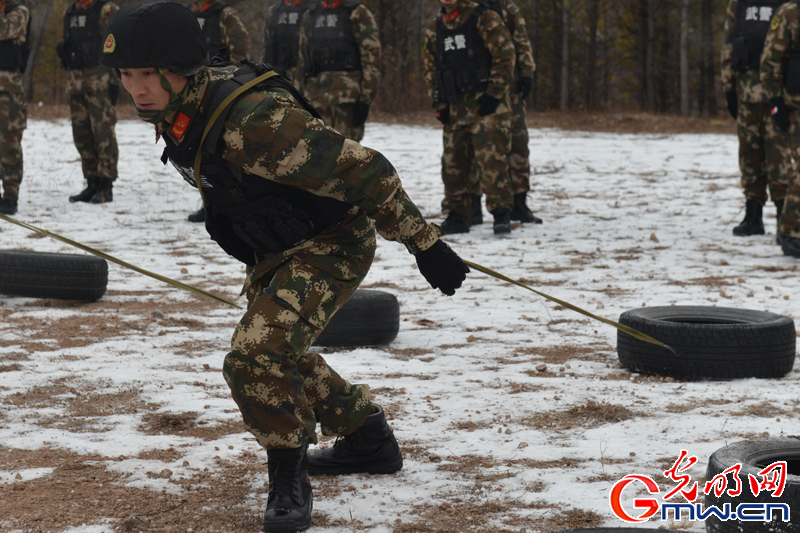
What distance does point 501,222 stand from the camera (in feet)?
28.7

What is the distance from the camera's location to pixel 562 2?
2702cm

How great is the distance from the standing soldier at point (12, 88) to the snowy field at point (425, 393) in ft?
2.19

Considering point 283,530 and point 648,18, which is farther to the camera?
point 648,18

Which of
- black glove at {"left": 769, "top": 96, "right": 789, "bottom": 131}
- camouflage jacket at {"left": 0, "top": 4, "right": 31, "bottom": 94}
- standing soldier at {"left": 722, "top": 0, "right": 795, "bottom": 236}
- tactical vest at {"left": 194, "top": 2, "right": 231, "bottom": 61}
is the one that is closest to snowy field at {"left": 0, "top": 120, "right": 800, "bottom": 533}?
standing soldier at {"left": 722, "top": 0, "right": 795, "bottom": 236}

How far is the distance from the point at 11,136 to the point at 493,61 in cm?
514

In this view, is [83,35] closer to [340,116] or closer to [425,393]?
[340,116]

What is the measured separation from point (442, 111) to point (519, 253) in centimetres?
165

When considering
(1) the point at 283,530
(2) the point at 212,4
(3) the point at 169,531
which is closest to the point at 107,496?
(3) the point at 169,531

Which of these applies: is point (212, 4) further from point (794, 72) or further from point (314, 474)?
point (314, 474)

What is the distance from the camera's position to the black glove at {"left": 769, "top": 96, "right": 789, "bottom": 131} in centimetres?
702

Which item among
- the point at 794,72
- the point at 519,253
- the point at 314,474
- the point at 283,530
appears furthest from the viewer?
the point at 519,253

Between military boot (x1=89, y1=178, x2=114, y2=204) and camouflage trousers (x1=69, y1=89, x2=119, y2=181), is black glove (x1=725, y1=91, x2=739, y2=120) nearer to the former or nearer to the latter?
camouflage trousers (x1=69, y1=89, x2=119, y2=181)

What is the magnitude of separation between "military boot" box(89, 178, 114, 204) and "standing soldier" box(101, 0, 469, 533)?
8153 millimetres

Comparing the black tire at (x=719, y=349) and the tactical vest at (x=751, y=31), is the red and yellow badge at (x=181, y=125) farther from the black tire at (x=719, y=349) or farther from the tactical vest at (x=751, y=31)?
the tactical vest at (x=751, y=31)
